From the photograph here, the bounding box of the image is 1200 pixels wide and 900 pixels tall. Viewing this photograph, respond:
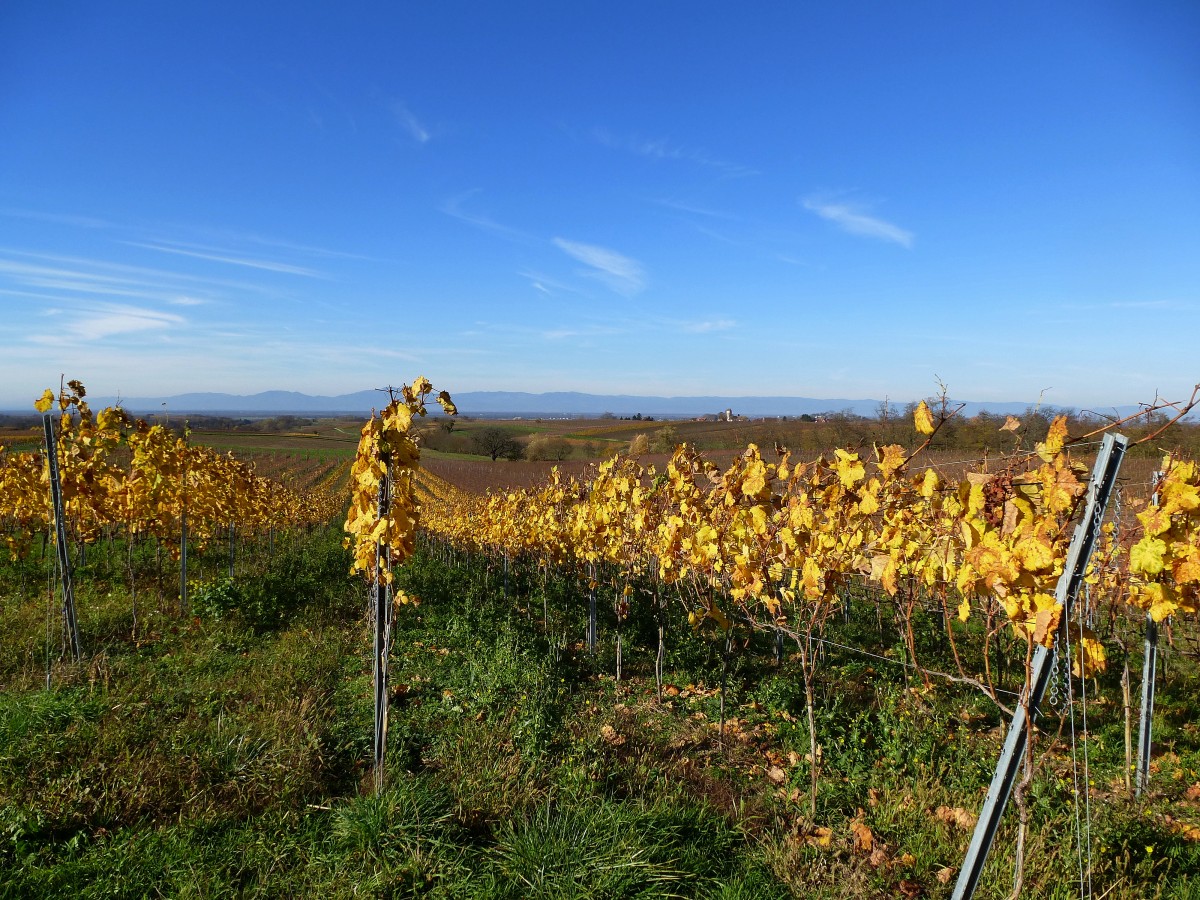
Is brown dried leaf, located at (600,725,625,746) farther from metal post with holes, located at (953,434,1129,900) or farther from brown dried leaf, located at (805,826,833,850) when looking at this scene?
metal post with holes, located at (953,434,1129,900)

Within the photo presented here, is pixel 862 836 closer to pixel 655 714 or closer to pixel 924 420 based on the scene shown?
pixel 655 714

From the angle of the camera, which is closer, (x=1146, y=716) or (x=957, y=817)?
(x=957, y=817)

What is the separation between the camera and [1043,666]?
7.23 ft

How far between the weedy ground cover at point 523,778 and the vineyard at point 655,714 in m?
0.02

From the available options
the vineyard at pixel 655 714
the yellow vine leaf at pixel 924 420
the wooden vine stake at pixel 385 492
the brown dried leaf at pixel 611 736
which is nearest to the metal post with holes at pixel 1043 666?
the vineyard at pixel 655 714

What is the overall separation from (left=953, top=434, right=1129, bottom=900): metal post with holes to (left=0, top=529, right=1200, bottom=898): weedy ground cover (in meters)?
0.14

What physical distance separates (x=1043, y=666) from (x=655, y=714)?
12.0ft

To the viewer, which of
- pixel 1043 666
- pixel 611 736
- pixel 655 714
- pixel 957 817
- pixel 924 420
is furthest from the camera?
pixel 655 714

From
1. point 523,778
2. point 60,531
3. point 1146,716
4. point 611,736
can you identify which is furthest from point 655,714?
point 60,531


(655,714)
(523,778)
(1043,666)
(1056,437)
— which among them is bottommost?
(655,714)

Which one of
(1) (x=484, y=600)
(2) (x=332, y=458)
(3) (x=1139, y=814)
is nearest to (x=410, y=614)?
(1) (x=484, y=600)

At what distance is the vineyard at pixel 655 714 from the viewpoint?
2867mm

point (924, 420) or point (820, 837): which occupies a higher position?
point (924, 420)

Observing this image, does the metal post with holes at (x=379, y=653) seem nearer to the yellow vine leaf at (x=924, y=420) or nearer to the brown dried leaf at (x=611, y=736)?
the brown dried leaf at (x=611, y=736)
